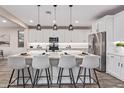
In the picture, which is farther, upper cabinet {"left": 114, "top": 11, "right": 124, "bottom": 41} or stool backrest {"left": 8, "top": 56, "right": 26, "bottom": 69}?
upper cabinet {"left": 114, "top": 11, "right": 124, "bottom": 41}

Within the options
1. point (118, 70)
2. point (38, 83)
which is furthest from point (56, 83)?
point (118, 70)

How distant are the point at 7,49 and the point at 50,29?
3.65 m

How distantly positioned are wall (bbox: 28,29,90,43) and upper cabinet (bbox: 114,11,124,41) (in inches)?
228

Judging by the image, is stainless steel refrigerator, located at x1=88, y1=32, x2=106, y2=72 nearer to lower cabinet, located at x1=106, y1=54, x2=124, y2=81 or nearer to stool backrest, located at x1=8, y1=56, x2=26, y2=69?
lower cabinet, located at x1=106, y1=54, x2=124, y2=81

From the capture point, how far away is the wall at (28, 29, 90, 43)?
1195 centimetres

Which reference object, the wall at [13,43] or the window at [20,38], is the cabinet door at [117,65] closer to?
the window at [20,38]

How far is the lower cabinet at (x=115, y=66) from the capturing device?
18.1 ft

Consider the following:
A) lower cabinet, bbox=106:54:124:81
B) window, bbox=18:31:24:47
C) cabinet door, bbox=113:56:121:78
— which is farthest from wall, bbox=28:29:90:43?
cabinet door, bbox=113:56:121:78

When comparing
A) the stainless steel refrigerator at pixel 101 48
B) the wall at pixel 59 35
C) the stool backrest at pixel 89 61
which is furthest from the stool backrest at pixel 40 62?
the wall at pixel 59 35

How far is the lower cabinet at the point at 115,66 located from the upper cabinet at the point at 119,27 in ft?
2.19

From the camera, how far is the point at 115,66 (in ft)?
19.8

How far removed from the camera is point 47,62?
14.2 ft

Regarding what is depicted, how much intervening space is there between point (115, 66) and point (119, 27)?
135 centimetres
